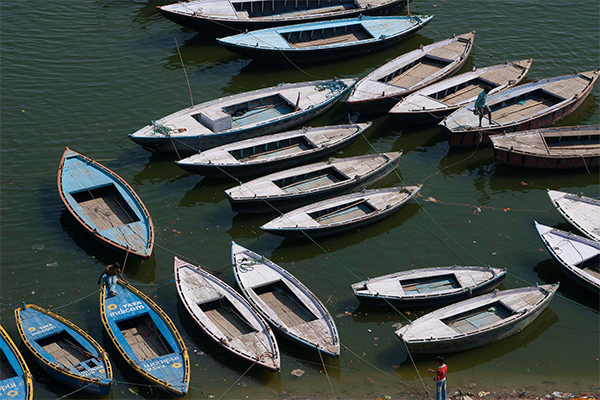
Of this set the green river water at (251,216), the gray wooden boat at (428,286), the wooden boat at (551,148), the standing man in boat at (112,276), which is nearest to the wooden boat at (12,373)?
the green river water at (251,216)

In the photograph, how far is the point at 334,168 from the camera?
29719mm

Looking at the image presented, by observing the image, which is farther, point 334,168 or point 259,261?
point 334,168

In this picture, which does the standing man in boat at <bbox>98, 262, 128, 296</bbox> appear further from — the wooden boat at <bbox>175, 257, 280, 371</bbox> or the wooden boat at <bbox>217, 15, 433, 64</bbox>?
the wooden boat at <bbox>217, 15, 433, 64</bbox>

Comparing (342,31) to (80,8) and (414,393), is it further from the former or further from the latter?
(414,393)

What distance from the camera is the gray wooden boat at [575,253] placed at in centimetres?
2426

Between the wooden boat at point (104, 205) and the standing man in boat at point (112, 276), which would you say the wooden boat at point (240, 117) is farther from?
the standing man in boat at point (112, 276)

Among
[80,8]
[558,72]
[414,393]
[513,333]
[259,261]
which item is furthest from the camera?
[80,8]

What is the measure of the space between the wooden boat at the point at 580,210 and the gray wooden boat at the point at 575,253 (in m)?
0.82

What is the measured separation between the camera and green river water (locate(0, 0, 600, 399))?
72.7 feet

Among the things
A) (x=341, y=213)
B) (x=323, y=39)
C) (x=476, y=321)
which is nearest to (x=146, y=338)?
(x=341, y=213)

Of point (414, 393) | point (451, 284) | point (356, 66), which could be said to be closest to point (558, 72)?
point (356, 66)

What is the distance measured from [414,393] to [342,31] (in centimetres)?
2541

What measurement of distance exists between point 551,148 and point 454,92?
6423mm

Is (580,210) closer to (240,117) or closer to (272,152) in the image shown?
(272,152)
